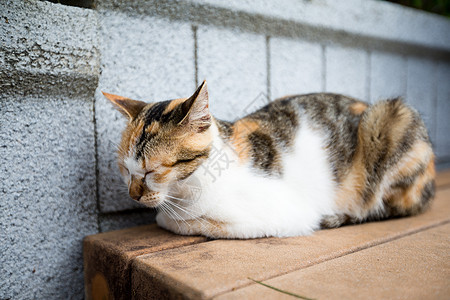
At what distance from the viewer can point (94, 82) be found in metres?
1.47

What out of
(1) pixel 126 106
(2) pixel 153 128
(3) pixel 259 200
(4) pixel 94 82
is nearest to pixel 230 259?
(3) pixel 259 200

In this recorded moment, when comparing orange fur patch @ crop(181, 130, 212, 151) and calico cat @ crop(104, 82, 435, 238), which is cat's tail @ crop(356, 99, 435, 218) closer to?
calico cat @ crop(104, 82, 435, 238)

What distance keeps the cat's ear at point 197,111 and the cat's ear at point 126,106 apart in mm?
253

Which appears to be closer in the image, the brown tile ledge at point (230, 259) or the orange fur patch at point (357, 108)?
the brown tile ledge at point (230, 259)

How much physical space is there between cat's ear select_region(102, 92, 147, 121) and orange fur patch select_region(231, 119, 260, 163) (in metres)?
0.40

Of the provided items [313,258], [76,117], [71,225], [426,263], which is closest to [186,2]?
[76,117]

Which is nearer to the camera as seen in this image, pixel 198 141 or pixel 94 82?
pixel 198 141

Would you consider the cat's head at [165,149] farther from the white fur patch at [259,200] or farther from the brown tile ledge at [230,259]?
the brown tile ledge at [230,259]

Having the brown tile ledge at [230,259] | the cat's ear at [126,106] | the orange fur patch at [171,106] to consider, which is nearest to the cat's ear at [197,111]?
the orange fur patch at [171,106]

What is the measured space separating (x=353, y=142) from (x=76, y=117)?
1.24 metres

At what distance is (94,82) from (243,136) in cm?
66

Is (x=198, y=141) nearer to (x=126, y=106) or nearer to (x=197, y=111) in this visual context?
(x=197, y=111)

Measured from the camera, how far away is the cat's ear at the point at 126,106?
1.34 meters

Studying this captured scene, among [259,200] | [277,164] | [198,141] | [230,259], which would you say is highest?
[198,141]
